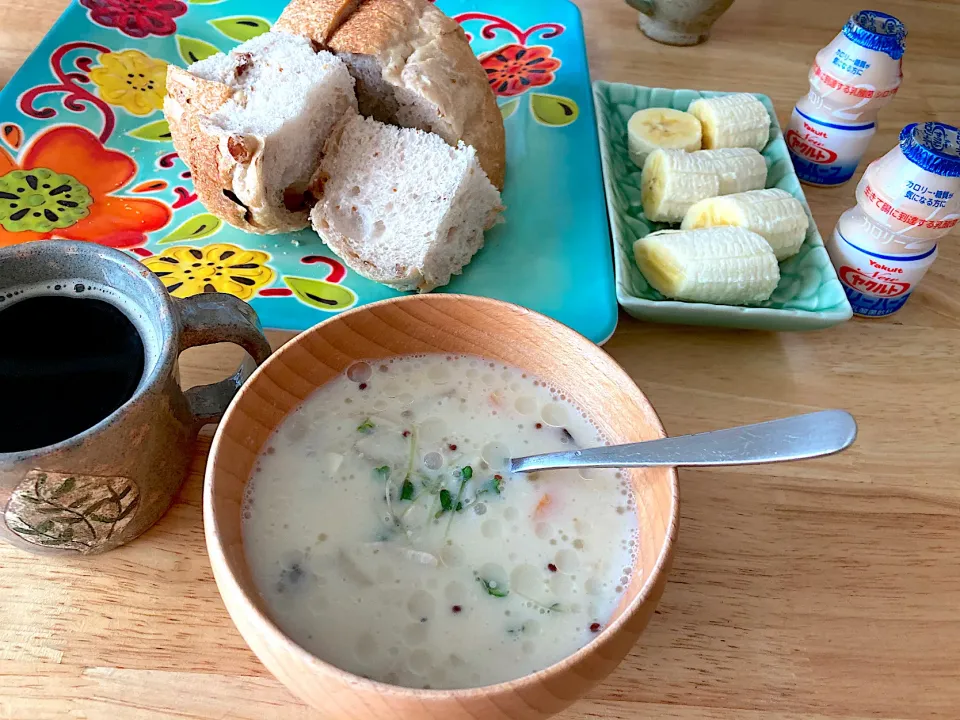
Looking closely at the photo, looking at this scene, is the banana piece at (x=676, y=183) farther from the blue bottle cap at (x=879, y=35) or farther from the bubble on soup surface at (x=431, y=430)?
the bubble on soup surface at (x=431, y=430)

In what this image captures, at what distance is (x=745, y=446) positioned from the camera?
502mm

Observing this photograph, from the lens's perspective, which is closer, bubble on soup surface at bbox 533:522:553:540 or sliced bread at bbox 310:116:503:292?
bubble on soup surface at bbox 533:522:553:540

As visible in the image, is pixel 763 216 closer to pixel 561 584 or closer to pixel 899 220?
pixel 899 220

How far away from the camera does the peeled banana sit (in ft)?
3.01

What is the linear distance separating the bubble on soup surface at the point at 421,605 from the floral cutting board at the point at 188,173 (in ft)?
1.16

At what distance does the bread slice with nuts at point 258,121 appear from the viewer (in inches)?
32.2

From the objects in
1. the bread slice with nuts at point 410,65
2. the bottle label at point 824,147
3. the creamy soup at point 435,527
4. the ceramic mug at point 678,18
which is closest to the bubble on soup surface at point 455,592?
the creamy soup at point 435,527

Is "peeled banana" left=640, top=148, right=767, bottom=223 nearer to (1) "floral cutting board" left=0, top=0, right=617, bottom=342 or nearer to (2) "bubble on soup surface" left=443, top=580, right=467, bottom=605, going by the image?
(1) "floral cutting board" left=0, top=0, right=617, bottom=342

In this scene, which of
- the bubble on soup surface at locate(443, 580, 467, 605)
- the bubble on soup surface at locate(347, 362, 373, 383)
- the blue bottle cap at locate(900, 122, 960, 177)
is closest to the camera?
the bubble on soup surface at locate(443, 580, 467, 605)

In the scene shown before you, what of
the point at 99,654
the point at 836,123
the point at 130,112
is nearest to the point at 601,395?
the point at 99,654

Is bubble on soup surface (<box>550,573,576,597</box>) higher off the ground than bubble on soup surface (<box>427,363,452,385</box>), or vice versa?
bubble on soup surface (<box>427,363,452,385</box>)

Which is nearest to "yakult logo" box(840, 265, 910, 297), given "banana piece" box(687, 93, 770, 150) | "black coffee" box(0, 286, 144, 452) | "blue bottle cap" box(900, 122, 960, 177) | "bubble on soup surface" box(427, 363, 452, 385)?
"blue bottle cap" box(900, 122, 960, 177)

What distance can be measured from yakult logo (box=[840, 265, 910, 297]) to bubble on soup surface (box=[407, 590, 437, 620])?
2.13 feet

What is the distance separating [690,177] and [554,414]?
466mm
